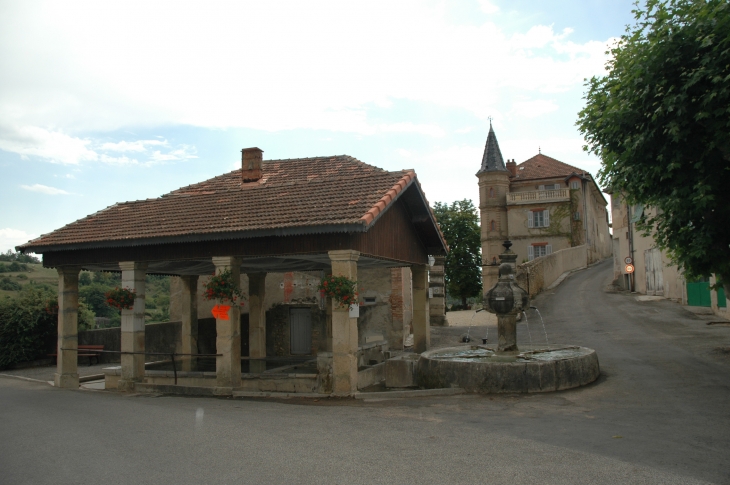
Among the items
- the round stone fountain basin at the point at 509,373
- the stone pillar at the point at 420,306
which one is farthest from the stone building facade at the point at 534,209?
the round stone fountain basin at the point at 509,373

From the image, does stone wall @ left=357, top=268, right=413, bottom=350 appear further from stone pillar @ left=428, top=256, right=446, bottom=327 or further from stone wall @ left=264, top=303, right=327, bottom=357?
stone pillar @ left=428, top=256, right=446, bottom=327

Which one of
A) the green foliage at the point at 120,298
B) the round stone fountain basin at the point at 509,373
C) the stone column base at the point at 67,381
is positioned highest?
the green foliage at the point at 120,298

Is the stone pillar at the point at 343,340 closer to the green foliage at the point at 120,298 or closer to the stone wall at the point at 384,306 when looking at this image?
the green foliage at the point at 120,298

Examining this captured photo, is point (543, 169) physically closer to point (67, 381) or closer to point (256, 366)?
point (256, 366)

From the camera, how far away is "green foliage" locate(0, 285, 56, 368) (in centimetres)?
2072

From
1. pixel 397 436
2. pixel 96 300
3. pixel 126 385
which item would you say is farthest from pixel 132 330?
pixel 96 300

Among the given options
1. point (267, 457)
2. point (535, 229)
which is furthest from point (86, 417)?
point (535, 229)

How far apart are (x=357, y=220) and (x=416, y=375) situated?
12.5 ft

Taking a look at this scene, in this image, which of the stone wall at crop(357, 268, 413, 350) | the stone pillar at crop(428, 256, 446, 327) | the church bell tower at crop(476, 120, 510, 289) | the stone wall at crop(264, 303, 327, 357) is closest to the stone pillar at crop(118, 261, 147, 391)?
the stone wall at crop(264, 303, 327, 357)

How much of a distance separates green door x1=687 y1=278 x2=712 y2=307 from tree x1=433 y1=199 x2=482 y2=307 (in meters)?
23.9

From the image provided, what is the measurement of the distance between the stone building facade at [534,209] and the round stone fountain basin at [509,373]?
32.7 meters

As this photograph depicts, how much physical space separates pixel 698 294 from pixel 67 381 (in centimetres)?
2202

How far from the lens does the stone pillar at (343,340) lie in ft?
35.2

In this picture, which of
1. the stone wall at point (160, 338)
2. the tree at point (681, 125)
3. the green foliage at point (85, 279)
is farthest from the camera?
the green foliage at point (85, 279)
